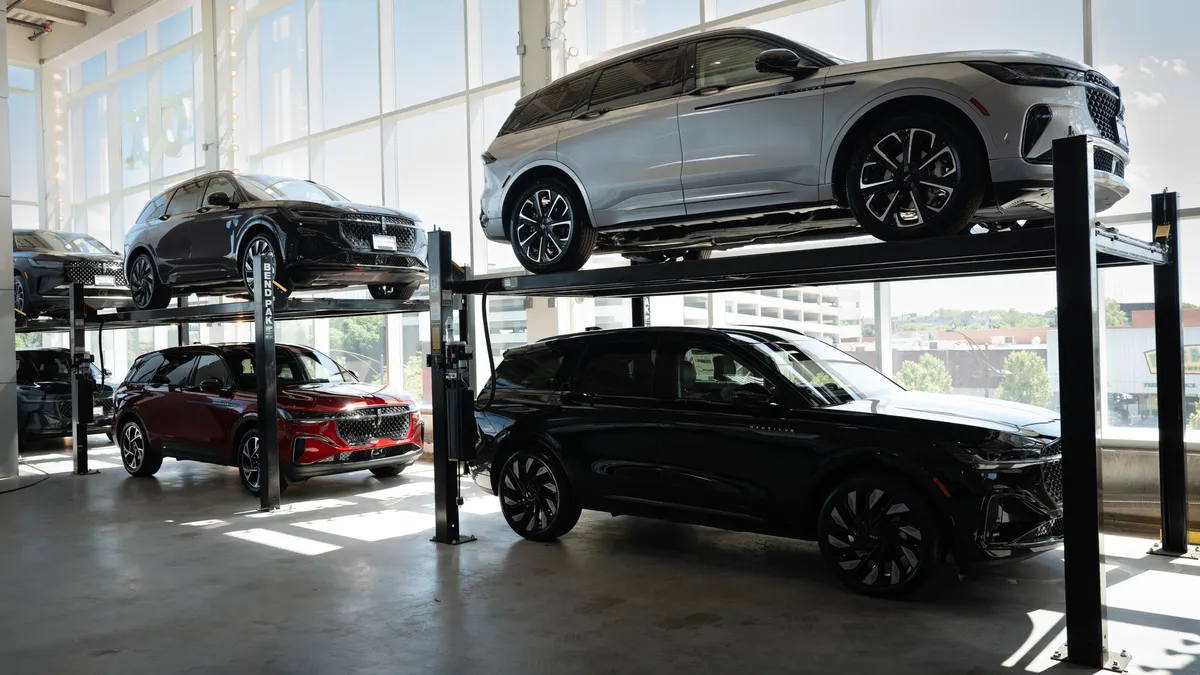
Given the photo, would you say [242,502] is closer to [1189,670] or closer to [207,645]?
[207,645]

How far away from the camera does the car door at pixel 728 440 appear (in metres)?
5.47

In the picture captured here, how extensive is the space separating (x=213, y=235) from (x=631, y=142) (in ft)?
17.7

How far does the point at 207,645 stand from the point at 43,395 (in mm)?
10184

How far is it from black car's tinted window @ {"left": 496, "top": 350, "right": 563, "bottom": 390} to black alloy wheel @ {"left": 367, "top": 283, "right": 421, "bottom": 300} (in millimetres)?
3051

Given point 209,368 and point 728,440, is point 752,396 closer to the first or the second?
point 728,440

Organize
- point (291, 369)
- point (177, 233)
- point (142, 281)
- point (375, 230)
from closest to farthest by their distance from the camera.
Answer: point (375, 230) → point (291, 369) → point (177, 233) → point (142, 281)

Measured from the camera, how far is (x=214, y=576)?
Answer: 20.2ft

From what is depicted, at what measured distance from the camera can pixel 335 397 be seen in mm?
9031

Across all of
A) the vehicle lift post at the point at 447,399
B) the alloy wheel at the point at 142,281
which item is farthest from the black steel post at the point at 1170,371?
the alloy wheel at the point at 142,281

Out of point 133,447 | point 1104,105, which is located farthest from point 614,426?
point 133,447

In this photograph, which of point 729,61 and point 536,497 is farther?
point 536,497

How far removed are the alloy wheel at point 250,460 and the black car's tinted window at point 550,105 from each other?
13.5ft

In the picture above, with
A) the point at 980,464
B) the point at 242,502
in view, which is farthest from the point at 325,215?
the point at 980,464

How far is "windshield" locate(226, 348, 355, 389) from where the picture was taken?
9617 millimetres
